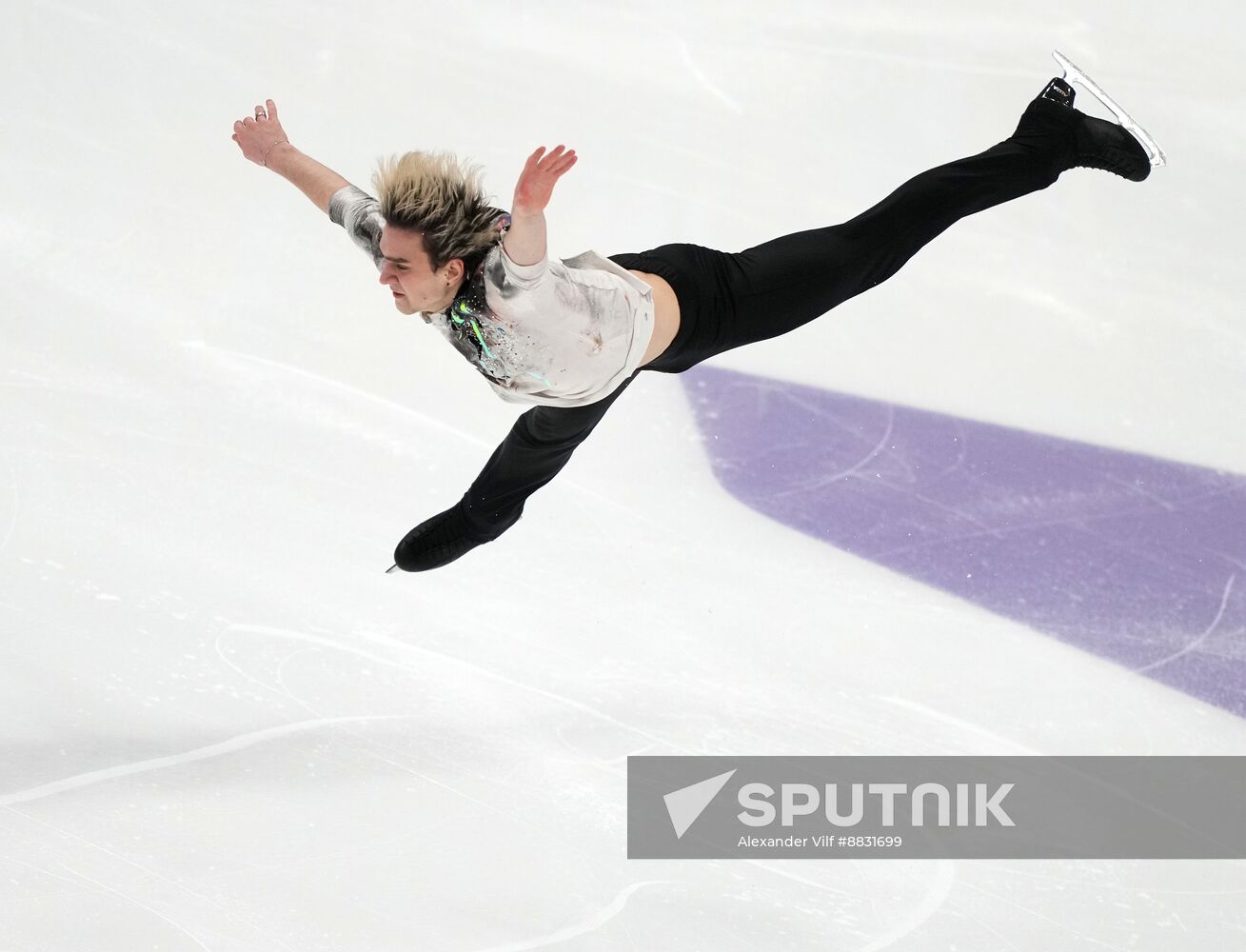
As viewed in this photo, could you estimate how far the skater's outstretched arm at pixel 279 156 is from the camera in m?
2.34

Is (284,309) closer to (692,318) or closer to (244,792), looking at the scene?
(244,792)

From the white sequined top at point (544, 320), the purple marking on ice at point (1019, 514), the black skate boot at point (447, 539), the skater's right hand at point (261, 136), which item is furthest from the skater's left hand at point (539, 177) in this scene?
the purple marking on ice at point (1019, 514)

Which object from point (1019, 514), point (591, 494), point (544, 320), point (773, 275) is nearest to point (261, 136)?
point (544, 320)

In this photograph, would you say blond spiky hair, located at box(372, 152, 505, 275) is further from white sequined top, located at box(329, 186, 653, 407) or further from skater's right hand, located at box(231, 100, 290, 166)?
skater's right hand, located at box(231, 100, 290, 166)

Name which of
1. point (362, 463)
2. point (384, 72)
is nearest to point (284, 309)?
point (362, 463)

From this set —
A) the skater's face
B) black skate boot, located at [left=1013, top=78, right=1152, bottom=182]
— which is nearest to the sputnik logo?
the skater's face

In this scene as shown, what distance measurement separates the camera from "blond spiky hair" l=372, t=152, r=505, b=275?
1.99 meters

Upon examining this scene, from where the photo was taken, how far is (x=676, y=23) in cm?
488

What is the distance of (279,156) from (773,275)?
3.19 ft

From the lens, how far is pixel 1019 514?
3629mm

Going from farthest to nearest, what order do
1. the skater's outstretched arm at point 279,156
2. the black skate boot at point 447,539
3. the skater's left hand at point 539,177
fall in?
the black skate boot at point 447,539 → the skater's outstretched arm at point 279,156 → the skater's left hand at point 539,177

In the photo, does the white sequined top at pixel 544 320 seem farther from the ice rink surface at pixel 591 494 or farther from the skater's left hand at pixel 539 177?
the ice rink surface at pixel 591 494

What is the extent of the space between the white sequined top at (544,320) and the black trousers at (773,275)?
0.13 meters

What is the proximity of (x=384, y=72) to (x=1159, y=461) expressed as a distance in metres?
3.00
